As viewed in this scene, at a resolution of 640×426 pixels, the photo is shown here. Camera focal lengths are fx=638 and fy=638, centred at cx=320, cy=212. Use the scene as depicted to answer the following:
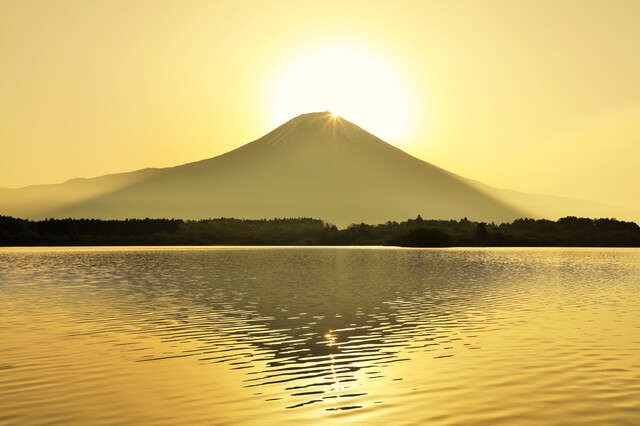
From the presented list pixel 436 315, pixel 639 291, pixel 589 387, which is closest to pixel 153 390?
pixel 589 387

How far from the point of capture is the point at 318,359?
2389 cm

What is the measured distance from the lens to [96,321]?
3484cm

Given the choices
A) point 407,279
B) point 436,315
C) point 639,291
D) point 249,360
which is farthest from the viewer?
point 407,279

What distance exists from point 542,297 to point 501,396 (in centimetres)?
3350

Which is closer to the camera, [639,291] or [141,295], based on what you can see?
[141,295]

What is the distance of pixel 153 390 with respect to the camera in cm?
1909

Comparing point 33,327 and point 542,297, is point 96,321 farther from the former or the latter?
point 542,297

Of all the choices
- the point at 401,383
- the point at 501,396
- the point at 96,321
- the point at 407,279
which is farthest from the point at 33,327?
the point at 407,279

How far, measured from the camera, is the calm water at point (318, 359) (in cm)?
1688

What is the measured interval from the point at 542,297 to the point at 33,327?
36.2m

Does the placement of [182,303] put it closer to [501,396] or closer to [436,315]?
[436,315]

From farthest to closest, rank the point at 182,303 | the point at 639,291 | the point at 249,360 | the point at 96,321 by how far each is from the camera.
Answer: the point at 639,291, the point at 182,303, the point at 96,321, the point at 249,360

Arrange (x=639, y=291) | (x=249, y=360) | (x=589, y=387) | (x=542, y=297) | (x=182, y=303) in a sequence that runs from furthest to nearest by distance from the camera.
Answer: (x=639, y=291) < (x=542, y=297) < (x=182, y=303) < (x=249, y=360) < (x=589, y=387)

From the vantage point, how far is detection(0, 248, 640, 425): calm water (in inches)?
664
